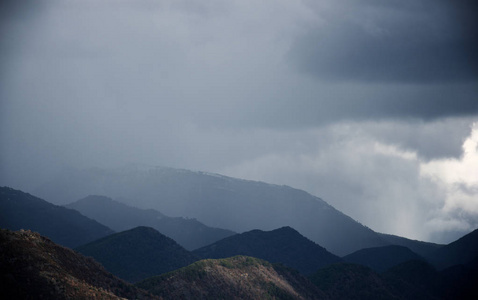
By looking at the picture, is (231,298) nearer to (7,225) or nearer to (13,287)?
(13,287)

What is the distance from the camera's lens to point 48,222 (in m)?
185

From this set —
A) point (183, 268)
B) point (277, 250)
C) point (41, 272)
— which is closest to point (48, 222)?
point (277, 250)

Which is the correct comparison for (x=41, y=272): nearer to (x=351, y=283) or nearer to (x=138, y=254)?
(x=138, y=254)

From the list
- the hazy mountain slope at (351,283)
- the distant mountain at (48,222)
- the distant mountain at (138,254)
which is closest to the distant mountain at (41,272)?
the distant mountain at (138,254)

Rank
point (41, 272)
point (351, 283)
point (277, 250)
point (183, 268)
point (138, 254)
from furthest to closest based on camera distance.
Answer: point (277, 250) → point (138, 254) → point (351, 283) → point (183, 268) → point (41, 272)

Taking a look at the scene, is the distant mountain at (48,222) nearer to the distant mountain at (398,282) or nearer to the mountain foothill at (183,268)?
the mountain foothill at (183,268)

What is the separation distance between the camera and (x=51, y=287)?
43000 mm

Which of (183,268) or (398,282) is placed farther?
(398,282)

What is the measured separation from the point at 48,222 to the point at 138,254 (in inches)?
2752

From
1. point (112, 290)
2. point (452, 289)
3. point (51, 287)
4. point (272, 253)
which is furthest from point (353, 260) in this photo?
point (51, 287)

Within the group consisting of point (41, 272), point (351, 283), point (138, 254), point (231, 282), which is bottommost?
point (41, 272)

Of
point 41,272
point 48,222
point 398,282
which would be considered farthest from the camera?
point 48,222

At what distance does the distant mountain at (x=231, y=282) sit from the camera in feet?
250

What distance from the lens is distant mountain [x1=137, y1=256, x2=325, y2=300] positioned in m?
76.2
